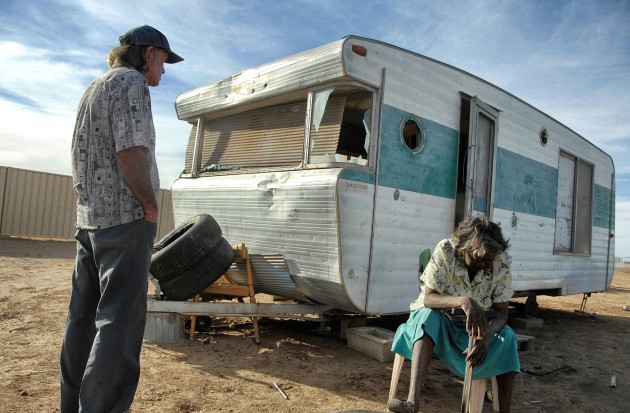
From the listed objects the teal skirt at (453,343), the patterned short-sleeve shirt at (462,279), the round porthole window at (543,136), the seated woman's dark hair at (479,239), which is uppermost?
the round porthole window at (543,136)

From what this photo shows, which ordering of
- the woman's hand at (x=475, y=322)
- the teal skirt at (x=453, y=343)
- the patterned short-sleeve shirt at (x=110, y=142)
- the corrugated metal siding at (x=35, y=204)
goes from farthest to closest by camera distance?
1. the corrugated metal siding at (x=35, y=204)
2. the teal skirt at (x=453, y=343)
3. the woman's hand at (x=475, y=322)
4. the patterned short-sleeve shirt at (x=110, y=142)

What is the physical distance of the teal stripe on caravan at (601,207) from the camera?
27.8 feet

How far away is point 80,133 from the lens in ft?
7.84

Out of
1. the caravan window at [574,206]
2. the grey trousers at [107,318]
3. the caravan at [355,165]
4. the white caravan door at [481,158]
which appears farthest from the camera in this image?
the caravan window at [574,206]

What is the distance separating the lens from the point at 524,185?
6461 millimetres

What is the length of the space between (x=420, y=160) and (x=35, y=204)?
570 inches

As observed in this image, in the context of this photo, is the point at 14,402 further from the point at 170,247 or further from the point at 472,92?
the point at 472,92

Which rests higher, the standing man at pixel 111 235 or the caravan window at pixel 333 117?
the caravan window at pixel 333 117

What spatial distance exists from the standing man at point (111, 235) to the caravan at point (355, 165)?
205cm

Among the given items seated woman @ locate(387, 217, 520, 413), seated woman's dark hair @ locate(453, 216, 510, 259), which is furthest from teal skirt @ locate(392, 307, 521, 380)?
seated woman's dark hair @ locate(453, 216, 510, 259)

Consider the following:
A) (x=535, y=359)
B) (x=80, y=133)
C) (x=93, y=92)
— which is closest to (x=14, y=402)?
(x=80, y=133)

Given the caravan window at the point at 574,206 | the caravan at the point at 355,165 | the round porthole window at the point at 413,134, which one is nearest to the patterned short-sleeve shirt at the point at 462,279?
the caravan at the point at 355,165

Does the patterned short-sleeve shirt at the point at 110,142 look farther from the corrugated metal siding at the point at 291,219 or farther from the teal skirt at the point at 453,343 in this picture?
the corrugated metal siding at the point at 291,219

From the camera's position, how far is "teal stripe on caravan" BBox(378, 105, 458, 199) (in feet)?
14.9
